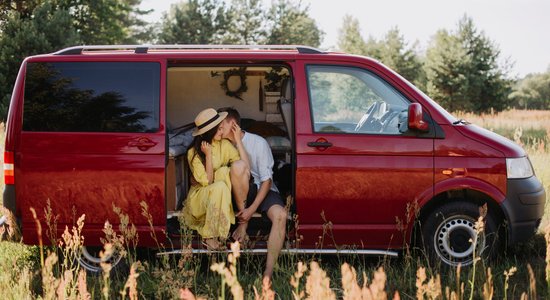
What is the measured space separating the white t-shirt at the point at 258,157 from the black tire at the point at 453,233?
1.36m

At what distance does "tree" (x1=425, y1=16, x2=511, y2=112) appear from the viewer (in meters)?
37.4

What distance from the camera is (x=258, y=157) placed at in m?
5.44

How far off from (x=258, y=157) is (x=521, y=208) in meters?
2.22

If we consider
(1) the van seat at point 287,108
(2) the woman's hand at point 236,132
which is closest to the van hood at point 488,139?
(1) the van seat at point 287,108

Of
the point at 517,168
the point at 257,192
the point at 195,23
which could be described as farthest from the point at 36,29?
the point at 195,23

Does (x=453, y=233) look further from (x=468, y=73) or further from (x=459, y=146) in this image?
(x=468, y=73)

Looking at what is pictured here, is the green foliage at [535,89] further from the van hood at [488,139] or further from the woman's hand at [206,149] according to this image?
the woman's hand at [206,149]

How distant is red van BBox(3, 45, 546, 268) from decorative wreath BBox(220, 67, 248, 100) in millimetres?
2059

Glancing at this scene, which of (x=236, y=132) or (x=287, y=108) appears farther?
(x=287, y=108)

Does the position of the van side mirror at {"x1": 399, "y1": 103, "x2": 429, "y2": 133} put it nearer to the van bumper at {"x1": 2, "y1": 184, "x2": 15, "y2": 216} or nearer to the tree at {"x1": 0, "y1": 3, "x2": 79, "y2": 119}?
the van bumper at {"x1": 2, "y1": 184, "x2": 15, "y2": 216}

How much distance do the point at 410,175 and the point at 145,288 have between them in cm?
224

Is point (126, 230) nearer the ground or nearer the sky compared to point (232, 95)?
nearer the ground

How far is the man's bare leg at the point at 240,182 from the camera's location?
206 inches

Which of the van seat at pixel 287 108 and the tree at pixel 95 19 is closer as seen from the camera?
the van seat at pixel 287 108
